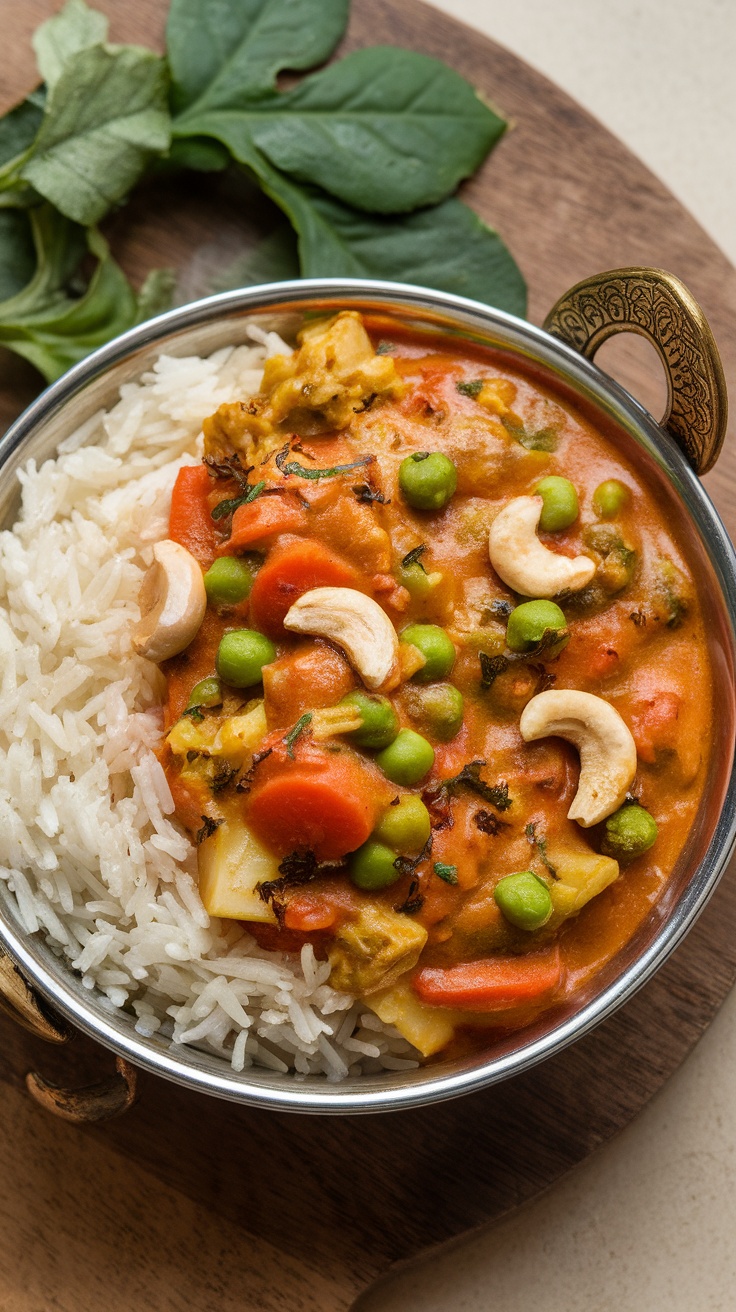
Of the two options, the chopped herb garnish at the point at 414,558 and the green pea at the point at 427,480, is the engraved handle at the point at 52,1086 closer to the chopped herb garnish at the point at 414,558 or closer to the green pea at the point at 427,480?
the chopped herb garnish at the point at 414,558

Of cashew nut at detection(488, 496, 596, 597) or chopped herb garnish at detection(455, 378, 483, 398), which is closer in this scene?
cashew nut at detection(488, 496, 596, 597)

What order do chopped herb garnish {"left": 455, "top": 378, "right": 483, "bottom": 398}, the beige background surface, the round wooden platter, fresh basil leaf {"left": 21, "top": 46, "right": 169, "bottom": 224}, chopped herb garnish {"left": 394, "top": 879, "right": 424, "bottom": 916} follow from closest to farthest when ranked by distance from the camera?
chopped herb garnish {"left": 394, "top": 879, "right": 424, "bottom": 916} → chopped herb garnish {"left": 455, "top": 378, "right": 483, "bottom": 398} → the round wooden platter → fresh basil leaf {"left": 21, "top": 46, "right": 169, "bottom": 224} → the beige background surface

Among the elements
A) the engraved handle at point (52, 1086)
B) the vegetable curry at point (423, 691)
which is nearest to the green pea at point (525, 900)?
the vegetable curry at point (423, 691)

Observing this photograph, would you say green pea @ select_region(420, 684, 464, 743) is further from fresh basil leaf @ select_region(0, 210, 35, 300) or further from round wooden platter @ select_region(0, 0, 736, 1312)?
fresh basil leaf @ select_region(0, 210, 35, 300)

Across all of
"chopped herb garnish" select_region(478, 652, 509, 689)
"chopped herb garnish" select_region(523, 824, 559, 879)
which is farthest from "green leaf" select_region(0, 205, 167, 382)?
"chopped herb garnish" select_region(523, 824, 559, 879)

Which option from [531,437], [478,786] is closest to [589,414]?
[531,437]
